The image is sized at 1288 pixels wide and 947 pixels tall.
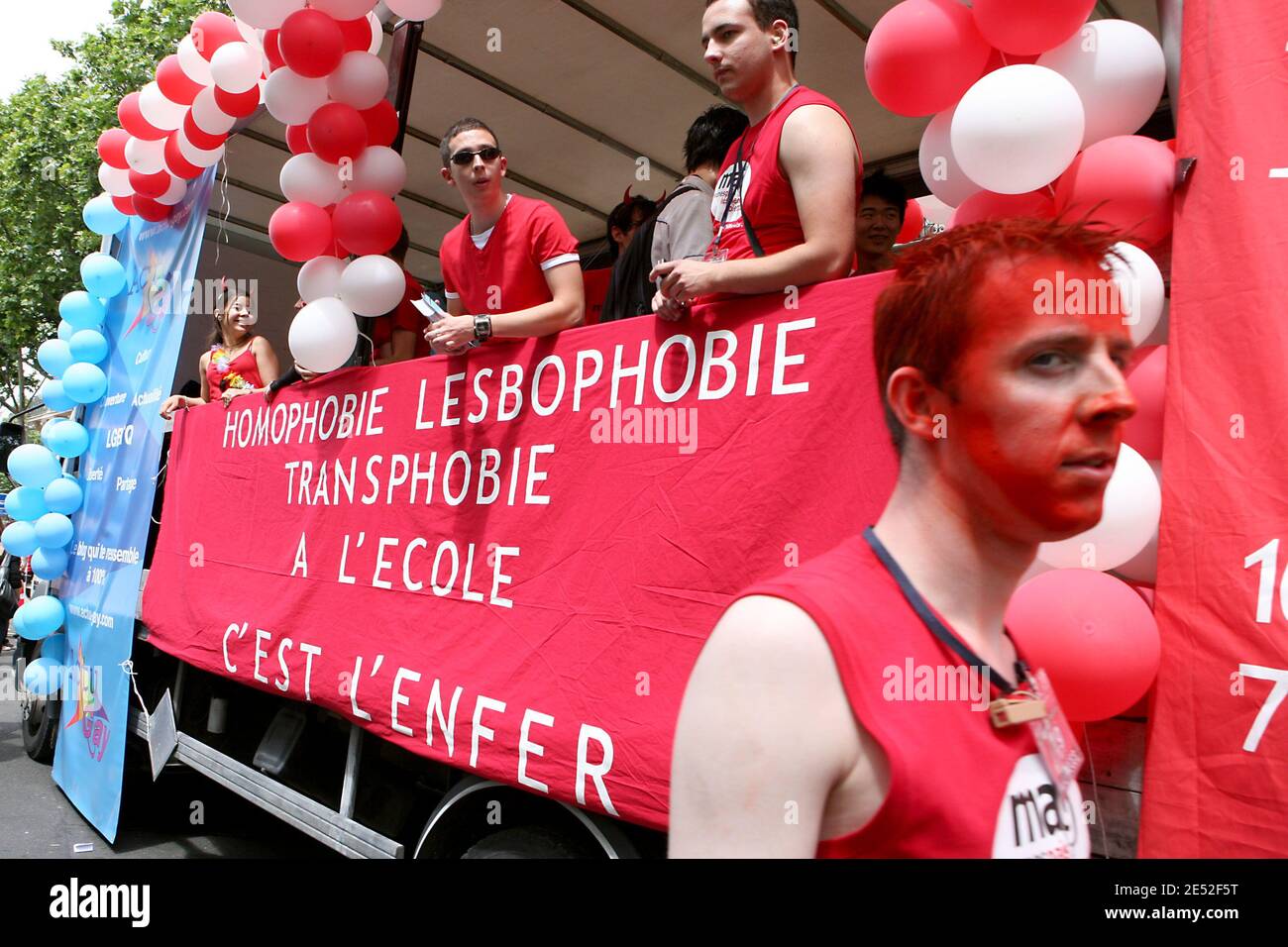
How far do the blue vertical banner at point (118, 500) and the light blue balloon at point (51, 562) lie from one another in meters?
0.10

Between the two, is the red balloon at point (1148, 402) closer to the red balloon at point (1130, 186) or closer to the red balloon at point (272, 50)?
the red balloon at point (1130, 186)

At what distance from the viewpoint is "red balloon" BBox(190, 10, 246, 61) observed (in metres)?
4.76

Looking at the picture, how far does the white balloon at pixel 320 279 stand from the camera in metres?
3.68

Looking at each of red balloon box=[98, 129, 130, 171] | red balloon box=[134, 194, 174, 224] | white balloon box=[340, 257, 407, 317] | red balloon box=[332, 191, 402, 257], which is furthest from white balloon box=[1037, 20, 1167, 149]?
red balloon box=[98, 129, 130, 171]

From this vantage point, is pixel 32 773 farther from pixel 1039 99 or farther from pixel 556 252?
pixel 1039 99

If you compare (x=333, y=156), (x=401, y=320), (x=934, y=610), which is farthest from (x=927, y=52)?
(x=401, y=320)

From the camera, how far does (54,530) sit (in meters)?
5.59

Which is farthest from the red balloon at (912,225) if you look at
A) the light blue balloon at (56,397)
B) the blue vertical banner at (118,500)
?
the light blue balloon at (56,397)

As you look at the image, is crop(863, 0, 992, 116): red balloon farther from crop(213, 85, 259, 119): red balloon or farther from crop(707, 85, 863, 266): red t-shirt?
crop(213, 85, 259, 119): red balloon

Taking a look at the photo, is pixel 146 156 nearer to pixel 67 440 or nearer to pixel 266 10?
pixel 67 440

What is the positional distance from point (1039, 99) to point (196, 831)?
Result: 589 cm

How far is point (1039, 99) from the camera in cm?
169

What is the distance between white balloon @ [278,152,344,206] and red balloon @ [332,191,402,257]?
14 cm

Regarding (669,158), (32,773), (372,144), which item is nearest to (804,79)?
(669,158)
